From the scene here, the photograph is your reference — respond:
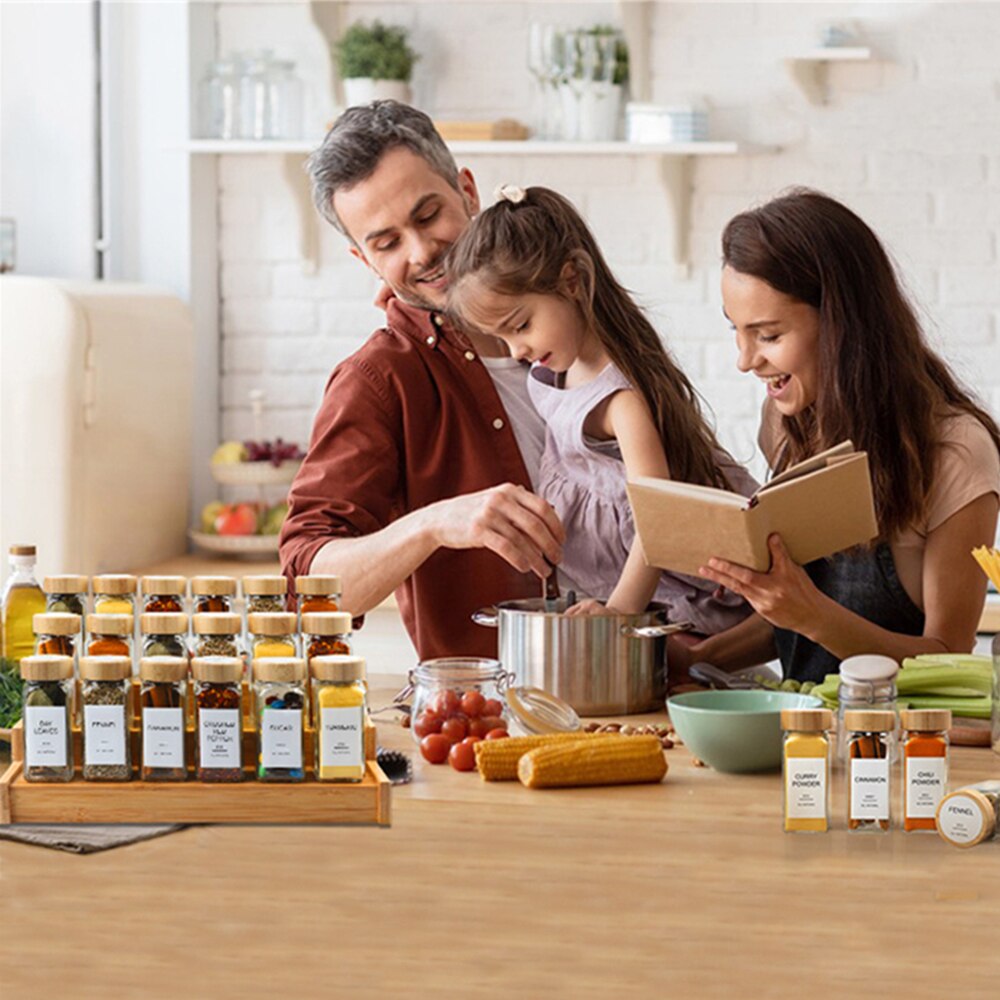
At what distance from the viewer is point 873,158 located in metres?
4.29

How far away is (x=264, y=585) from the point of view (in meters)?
1.81

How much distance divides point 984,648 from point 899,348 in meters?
1.52

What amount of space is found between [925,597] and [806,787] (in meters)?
0.80

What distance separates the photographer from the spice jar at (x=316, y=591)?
1827mm

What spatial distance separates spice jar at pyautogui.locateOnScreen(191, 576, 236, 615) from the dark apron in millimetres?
997

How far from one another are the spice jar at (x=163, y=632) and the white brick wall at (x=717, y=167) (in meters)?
2.77

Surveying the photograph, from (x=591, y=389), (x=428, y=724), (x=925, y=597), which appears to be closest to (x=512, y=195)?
(x=591, y=389)

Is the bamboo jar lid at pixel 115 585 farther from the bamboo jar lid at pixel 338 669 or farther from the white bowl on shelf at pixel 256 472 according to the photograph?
the white bowl on shelf at pixel 256 472

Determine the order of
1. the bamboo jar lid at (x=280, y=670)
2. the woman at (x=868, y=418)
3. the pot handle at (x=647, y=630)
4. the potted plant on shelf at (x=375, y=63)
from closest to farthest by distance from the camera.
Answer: the bamboo jar lid at (x=280, y=670), the pot handle at (x=647, y=630), the woman at (x=868, y=418), the potted plant on shelf at (x=375, y=63)

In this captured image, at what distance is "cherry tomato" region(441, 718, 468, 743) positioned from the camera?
6.39 feet

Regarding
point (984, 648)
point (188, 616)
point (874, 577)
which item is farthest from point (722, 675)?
point (984, 648)

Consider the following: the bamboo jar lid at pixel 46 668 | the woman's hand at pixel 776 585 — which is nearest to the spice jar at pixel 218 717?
the bamboo jar lid at pixel 46 668

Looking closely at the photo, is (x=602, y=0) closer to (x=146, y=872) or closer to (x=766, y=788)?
(x=766, y=788)

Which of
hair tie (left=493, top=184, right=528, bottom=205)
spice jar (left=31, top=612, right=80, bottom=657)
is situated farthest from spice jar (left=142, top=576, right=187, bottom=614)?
hair tie (left=493, top=184, right=528, bottom=205)
